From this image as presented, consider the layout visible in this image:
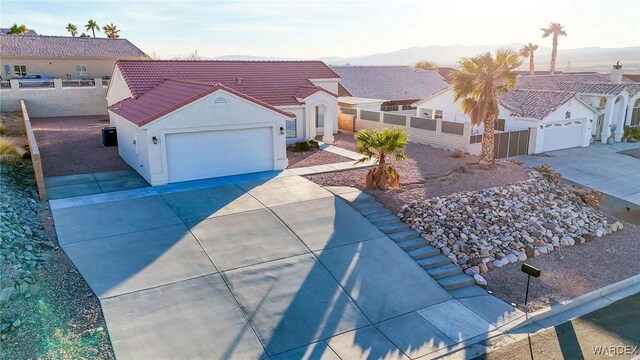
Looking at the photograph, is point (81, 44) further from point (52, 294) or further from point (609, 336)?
point (609, 336)

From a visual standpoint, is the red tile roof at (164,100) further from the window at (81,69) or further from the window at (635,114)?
the window at (635,114)

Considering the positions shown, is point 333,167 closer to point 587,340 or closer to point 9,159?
point 587,340

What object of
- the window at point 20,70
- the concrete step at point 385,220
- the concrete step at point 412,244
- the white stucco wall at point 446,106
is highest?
the window at point 20,70

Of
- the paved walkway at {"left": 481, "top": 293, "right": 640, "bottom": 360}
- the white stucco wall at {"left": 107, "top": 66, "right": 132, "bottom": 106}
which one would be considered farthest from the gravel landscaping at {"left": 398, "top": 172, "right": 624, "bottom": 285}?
the white stucco wall at {"left": 107, "top": 66, "right": 132, "bottom": 106}

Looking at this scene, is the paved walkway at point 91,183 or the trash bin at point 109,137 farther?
the trash bin at point 109,137

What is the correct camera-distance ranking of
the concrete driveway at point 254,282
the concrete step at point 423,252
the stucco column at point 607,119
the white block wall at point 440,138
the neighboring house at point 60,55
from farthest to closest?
the neighboring house at point 60,55
the stucco column at point 607,119
the white block wall at point 440,138
the concrete step at point 423,252
the concrete driveway at point 254,282

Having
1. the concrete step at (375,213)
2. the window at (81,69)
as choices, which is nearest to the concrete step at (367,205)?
the concrete step at (375,213)

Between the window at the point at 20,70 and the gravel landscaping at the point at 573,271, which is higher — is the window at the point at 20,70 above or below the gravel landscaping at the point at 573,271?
above

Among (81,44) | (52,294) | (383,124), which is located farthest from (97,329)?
(81,44)
